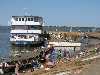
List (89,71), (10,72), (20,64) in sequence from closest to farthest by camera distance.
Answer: (89,71) → (10,72) → (20,64)

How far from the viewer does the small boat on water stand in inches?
1950

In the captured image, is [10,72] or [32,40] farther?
[32,40]

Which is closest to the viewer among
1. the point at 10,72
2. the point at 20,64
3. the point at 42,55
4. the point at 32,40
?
the point at 10,72

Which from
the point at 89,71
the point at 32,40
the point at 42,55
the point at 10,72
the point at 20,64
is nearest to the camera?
the point at 89,71

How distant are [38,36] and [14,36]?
5100 mm

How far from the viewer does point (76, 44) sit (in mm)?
50000

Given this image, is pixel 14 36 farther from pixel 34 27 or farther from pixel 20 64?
pixel 20 64

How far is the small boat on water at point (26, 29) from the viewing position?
49.5 m

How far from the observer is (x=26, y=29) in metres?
50.1

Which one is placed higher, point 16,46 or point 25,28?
point 25,28

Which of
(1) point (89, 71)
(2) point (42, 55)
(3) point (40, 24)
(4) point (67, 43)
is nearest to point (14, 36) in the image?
(3) point (40, 24)

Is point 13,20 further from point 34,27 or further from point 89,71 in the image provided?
point 89,71

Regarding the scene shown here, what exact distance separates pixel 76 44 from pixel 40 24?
8.59m

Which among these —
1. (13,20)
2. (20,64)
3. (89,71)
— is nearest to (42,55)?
(20,64)
